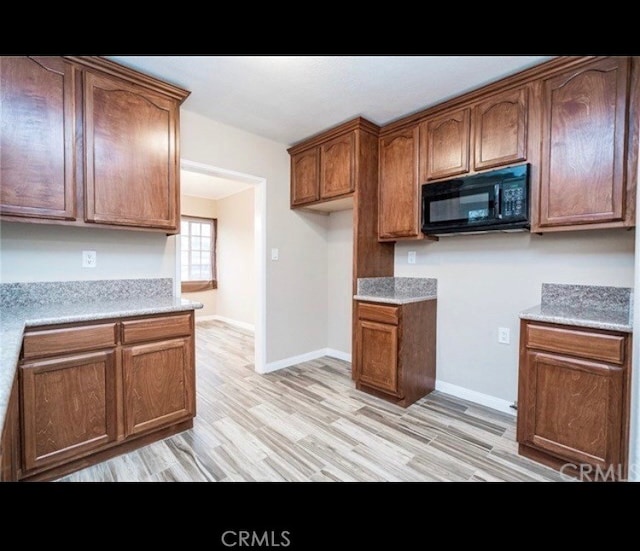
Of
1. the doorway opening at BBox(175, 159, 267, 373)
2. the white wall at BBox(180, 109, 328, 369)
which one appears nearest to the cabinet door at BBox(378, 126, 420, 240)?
the white wall at BBox(180, 109, 328, 369)

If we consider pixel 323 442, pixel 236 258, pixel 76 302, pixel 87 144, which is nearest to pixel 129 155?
pixel 87 144

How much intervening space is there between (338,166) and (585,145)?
1784mm

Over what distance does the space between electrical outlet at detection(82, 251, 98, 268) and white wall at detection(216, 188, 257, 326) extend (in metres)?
3.02

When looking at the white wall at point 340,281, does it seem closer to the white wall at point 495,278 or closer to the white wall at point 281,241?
the white wall at point 281,241

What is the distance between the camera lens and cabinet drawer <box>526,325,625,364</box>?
1.44 m

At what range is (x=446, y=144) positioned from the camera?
7.68 feet

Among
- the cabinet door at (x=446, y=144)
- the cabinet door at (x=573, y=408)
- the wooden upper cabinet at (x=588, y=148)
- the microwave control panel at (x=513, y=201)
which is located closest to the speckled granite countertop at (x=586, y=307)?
the cabinet door at (x=573, y=408)

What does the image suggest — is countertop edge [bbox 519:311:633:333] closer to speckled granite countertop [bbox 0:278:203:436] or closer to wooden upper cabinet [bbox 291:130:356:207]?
wooden upper cabinet [bbox 291:130:356:207]

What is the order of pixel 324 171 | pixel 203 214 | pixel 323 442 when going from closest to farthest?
pixel 323 442 → pixel 324 171 → pixel 203 214

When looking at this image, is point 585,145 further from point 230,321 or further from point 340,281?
point 230,321

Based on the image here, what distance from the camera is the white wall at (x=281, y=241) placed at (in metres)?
2.66

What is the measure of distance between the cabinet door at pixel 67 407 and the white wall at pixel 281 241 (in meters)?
1.61

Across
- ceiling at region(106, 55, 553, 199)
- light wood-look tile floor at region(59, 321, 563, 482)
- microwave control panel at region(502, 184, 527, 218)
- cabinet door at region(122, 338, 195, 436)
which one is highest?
ceiling at region(106, 55, 553, 199)
